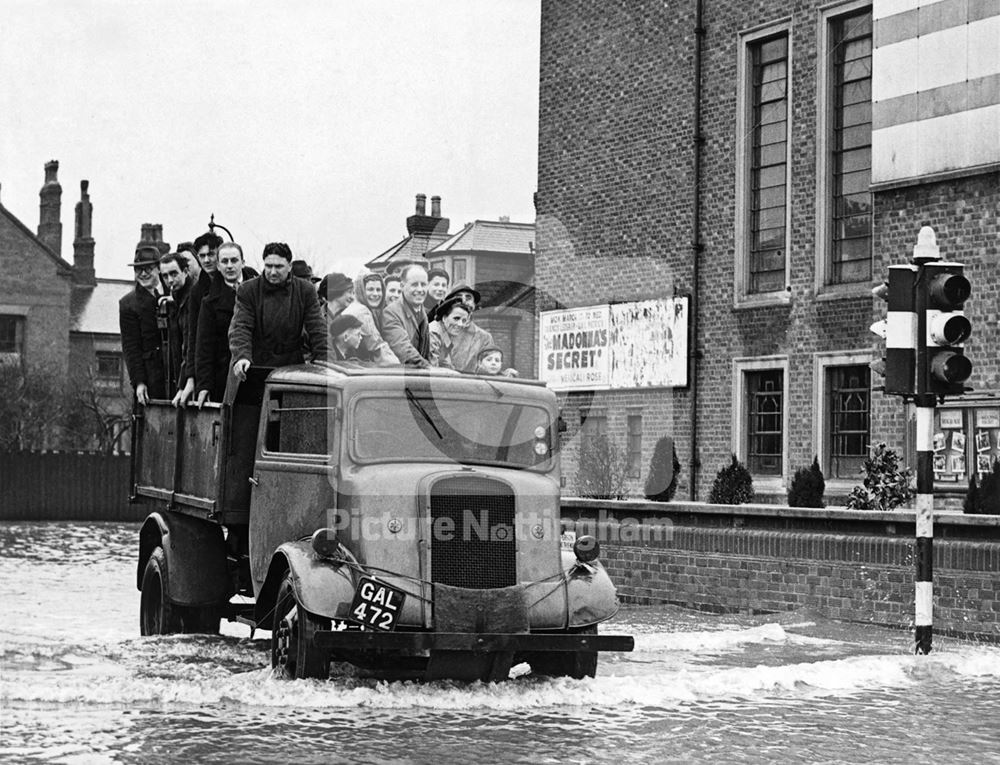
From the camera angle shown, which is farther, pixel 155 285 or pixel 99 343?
pixel 99 343

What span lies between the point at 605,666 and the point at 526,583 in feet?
7.51

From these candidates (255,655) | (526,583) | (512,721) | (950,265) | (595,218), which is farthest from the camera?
(595,218)

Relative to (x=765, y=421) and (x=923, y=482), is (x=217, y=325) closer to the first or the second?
(x=923, y=482)

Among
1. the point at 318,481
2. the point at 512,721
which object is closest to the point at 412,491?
the point at 318,481

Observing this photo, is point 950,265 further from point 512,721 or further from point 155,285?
point 155,285

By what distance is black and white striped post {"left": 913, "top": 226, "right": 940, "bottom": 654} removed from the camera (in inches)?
533

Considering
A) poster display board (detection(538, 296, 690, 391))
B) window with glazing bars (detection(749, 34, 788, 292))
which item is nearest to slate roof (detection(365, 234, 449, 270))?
poster display board (detection(538, 296, 690, 391))

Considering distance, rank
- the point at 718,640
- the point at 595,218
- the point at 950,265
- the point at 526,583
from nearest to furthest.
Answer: the point at 526,583 < the point at 950,265 < the point at 718,640 < the point at 595,218

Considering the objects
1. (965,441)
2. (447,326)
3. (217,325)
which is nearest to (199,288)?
(217,325)

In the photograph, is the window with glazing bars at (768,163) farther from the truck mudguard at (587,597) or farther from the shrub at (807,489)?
the truck mudguard at (587,597)

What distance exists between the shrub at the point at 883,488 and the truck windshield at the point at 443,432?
27.3 feet

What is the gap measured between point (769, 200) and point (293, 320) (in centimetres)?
1631

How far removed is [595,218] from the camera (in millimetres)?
31297

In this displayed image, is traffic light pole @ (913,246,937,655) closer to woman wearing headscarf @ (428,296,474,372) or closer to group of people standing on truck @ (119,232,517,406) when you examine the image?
group of people standing on truck @ (119,232,517,406)
